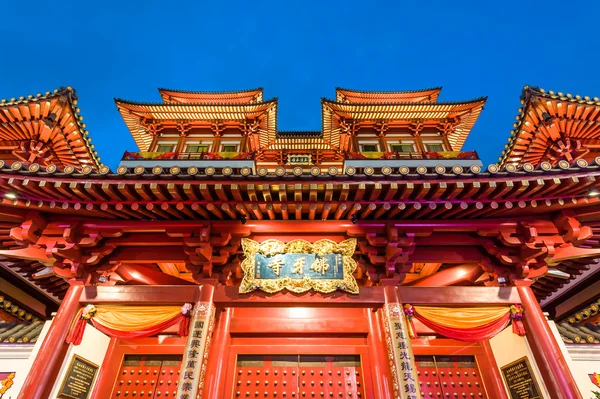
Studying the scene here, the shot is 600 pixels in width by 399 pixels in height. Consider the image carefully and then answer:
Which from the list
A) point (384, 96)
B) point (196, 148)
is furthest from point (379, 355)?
point (384, 96)

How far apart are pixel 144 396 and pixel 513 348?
7.75 meters

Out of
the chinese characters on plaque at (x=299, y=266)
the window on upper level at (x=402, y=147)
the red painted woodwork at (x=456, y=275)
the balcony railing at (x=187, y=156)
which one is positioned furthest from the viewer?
the window on upper level at (x=402, y=147)

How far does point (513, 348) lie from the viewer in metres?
6.17

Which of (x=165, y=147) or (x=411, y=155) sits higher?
(x=165, y=147)

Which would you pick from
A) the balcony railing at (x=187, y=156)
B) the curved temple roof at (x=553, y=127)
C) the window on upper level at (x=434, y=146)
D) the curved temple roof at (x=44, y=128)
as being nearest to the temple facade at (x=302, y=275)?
the curved temple roof at (x=553, y=127)

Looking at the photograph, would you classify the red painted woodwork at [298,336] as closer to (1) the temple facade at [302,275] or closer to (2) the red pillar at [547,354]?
(1) the temple facade at [302,275]

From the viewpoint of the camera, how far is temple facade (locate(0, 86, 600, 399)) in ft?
18.0

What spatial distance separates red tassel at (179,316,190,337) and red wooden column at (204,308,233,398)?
0.58m

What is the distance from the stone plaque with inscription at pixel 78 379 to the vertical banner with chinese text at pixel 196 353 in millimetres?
2226

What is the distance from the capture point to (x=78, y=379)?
5926 millimetres

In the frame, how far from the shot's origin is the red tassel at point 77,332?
5762mm

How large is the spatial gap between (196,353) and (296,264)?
2405 mm

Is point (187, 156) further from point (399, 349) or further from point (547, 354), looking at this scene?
point (547, 354)

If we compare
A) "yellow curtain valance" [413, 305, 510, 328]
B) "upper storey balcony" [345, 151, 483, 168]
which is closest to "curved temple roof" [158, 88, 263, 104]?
"upper storey balcony" [345, 151, 483, 168]
